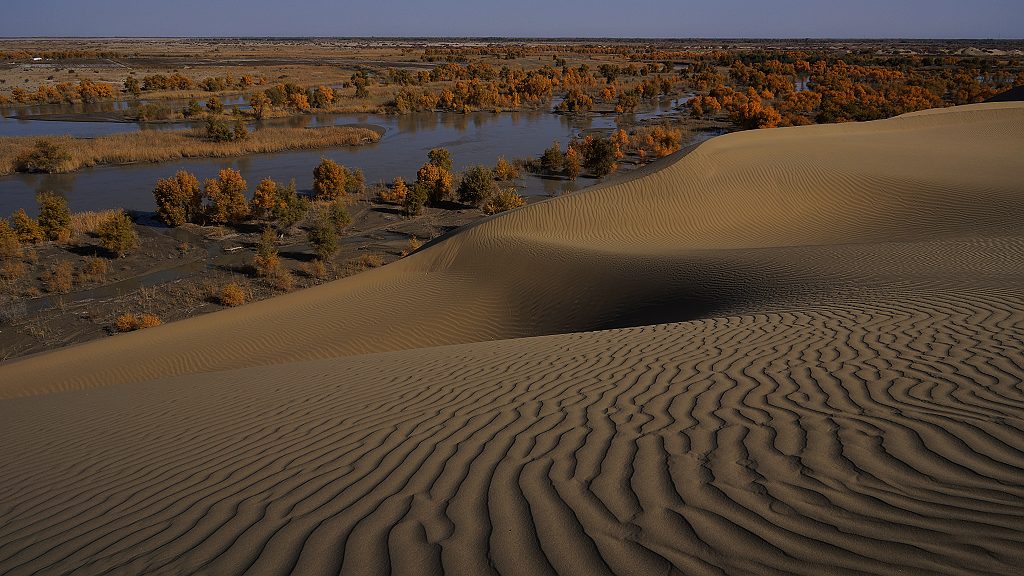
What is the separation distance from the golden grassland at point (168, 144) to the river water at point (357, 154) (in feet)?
3.22

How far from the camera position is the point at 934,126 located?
26.6m

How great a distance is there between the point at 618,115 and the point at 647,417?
52.1 meters

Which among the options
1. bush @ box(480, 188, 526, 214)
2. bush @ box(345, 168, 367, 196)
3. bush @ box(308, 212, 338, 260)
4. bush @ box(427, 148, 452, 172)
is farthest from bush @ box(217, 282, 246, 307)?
bush @ box(427, 148, 452, 172)

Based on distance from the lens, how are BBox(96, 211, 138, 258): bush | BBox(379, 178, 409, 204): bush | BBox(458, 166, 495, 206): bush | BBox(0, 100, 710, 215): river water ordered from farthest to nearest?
BBox(0, 100, 710, 215): river water
BBox(379, 178, 409, 204): bush
BBox(458, 166, 495, 206): bush
BBox(96, 211, 138, 258): bush

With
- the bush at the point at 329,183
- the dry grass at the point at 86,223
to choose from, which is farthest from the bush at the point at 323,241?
the dry grass at the point at 86,223

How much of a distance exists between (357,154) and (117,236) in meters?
19.1

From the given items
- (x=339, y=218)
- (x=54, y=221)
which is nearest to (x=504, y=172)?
(x=339, y=218)

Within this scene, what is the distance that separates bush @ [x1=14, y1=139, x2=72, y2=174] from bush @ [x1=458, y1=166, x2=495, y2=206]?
72.6 ft

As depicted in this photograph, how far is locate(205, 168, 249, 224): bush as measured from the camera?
926 inches

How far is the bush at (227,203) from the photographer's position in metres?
23.5

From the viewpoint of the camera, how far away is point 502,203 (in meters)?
25.5

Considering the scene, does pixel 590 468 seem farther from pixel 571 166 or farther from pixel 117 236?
pixel 571 166

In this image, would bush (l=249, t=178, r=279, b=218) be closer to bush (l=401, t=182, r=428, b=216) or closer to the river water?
the river water

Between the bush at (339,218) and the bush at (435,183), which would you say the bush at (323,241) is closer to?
the bush at (339,218)
